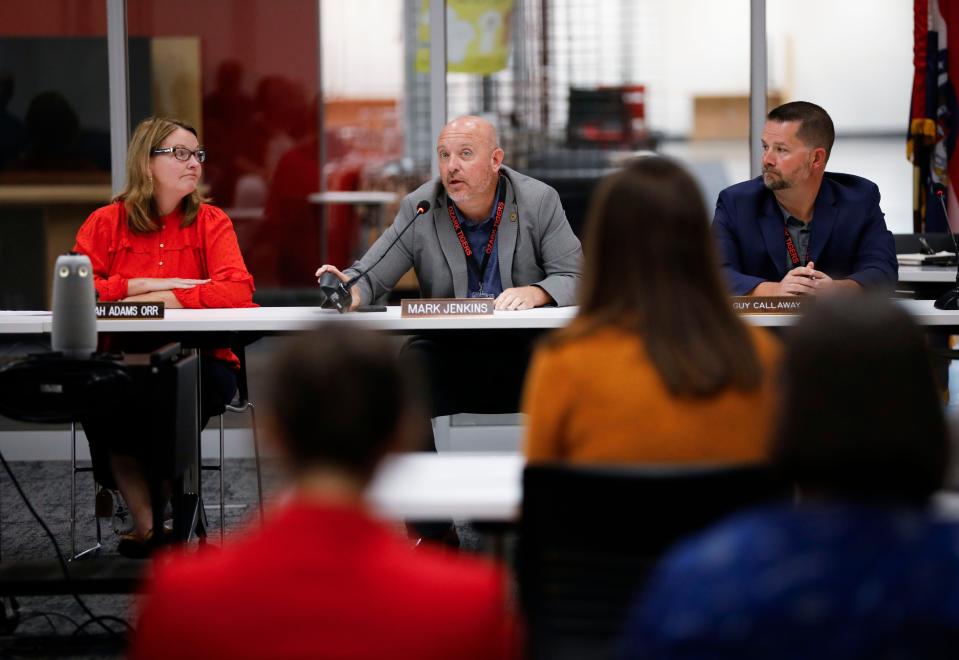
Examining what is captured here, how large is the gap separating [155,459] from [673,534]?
177 centimetres

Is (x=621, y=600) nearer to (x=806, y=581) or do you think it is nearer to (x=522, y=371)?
(x=806, y=581)

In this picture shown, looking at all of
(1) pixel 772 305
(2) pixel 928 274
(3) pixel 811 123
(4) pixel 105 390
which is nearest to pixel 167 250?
(4) pixel 105 390

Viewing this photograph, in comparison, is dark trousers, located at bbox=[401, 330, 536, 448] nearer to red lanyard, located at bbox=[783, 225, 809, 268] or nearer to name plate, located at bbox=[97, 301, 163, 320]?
name plate, located at bbox=[97, 301, 163, 320]

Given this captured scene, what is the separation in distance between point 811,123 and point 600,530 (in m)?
2.92

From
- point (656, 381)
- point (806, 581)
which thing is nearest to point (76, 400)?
point (656, 381)

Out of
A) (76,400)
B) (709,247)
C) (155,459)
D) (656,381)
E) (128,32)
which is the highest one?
(128,32)

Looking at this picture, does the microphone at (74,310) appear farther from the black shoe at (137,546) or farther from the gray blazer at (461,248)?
the gray blazer at (461,248)

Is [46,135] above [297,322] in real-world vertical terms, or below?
above

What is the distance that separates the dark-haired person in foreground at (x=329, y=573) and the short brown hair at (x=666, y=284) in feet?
1.94

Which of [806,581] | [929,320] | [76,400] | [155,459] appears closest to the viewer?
[806,581]

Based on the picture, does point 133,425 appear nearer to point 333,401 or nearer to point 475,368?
point 475,368

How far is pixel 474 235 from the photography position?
4172 millimetres

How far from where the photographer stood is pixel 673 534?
158 centimetres

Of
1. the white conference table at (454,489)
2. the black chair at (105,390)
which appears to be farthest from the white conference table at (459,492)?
the black chair at (105,390)
